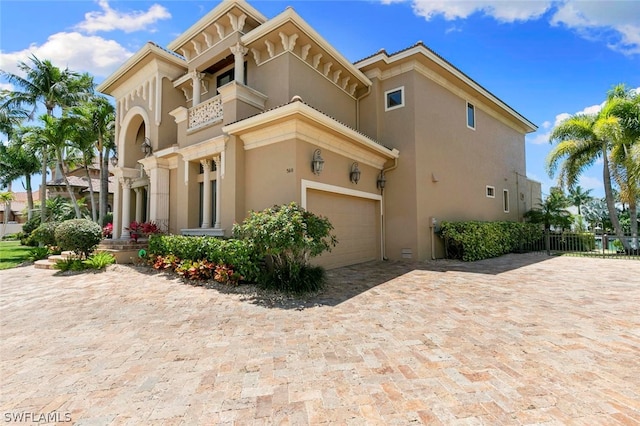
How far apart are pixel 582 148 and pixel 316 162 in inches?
595

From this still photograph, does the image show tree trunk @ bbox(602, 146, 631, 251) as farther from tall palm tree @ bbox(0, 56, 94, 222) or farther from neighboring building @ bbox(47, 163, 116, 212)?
neighboring building @ bbox(47, 163, 116, 212)

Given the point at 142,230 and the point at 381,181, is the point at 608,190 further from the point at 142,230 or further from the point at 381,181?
the point at 142,230

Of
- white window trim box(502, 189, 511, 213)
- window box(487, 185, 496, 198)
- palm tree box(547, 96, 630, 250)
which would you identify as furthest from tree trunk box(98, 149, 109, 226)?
palm tree box(547, 96, 630, 250)

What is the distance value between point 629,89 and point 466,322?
17.9 meters

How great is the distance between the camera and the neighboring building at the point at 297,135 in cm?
888

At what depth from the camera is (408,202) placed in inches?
444

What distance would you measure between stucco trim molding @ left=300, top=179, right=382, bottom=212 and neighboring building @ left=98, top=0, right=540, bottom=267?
0.15ft

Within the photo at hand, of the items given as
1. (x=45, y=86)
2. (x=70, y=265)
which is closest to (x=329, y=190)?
(x=70, y=265)

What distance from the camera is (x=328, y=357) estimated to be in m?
3.58

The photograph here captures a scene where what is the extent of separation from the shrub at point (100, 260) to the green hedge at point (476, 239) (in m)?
12.1

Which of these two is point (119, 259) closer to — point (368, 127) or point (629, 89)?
point (368, 127)

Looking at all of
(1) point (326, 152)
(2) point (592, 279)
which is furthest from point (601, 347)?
(1) point (326, 152)

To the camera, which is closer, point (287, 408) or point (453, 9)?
point (287, 408)

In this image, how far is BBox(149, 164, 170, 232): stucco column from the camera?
465 inches
